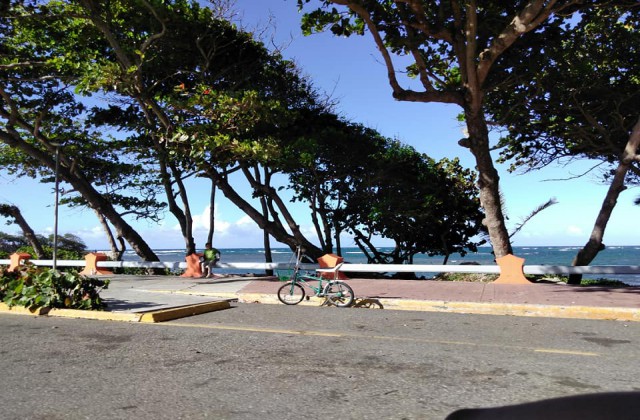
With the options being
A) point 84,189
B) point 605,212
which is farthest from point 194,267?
point 605,212

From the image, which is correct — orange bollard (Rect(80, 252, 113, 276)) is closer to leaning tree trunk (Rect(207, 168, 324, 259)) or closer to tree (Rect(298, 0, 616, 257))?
leaning tree trunk (Rect(207, 168, 324, 259))

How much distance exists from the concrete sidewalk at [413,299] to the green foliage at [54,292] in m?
0.30

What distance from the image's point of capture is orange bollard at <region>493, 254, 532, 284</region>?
13547mm

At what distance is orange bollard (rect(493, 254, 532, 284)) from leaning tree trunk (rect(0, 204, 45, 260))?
75.6 ft

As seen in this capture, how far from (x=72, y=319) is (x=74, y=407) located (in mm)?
5254

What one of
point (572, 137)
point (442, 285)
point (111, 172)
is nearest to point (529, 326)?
point (442, 285)

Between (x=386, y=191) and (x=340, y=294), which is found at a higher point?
(x=386, y=191)

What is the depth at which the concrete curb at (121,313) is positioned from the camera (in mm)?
9000

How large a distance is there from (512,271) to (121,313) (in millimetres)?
9528

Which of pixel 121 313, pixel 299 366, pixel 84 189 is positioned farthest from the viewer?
pixel 84 189

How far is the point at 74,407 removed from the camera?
4.40 m

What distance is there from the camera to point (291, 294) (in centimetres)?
1125

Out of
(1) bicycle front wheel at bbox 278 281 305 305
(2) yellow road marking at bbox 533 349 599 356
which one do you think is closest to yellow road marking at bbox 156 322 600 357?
(2) yellow road marking at bbox 533 349 599 356

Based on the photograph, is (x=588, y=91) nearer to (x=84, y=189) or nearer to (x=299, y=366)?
(x=299, y=366)
